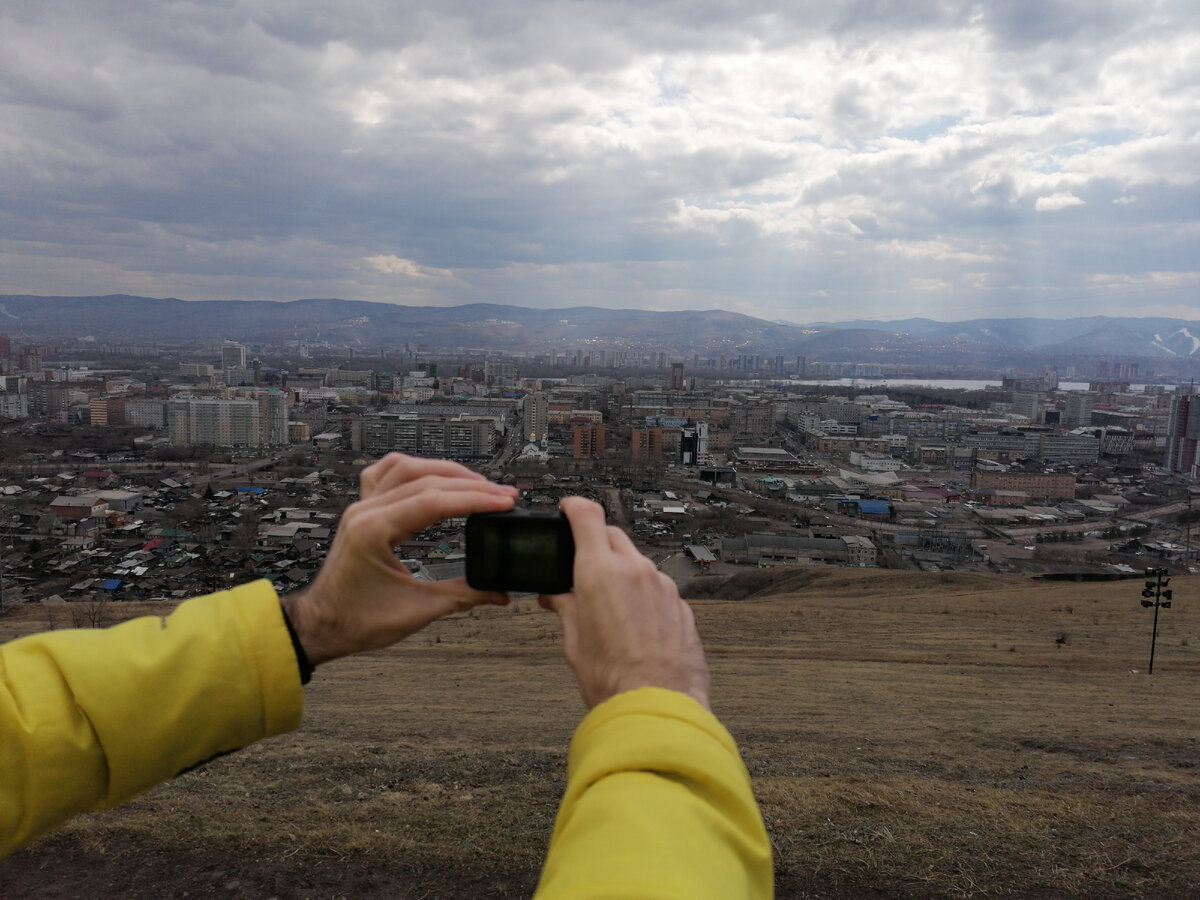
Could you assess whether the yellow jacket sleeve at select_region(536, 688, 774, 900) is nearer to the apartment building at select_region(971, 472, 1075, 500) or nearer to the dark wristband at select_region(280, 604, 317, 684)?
the dark wristband at select_region(280, 604, 317, 684)

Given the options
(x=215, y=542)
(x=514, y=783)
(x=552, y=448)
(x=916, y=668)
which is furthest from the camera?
(x=552, y=448)

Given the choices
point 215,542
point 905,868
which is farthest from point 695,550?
point 905,868

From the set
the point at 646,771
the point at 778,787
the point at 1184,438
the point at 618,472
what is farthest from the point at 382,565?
the point at 1184,438

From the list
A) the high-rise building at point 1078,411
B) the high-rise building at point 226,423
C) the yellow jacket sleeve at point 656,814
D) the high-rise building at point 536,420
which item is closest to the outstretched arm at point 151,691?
the yellow jacket sleeve at point 656,814

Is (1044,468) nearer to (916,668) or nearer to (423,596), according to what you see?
(916,668)

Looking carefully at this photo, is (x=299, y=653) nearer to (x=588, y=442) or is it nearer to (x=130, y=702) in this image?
(x=130, y=702)
